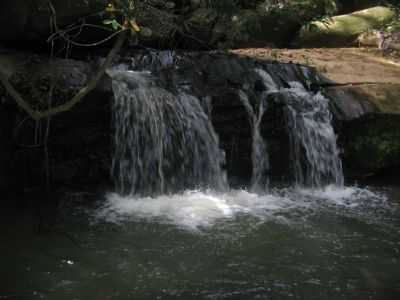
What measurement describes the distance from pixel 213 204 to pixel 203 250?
1.48 m

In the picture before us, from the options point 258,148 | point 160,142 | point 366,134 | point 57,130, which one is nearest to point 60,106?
point 57,130

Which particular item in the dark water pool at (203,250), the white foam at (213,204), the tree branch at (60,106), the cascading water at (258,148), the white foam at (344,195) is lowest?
the dark water pool at (203,250)

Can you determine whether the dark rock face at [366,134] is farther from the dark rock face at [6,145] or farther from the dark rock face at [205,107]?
the dark rock face at [6,145]

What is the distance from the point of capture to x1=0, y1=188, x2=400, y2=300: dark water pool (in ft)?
14.7

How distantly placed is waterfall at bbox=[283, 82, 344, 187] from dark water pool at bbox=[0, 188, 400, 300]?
42.5 inches

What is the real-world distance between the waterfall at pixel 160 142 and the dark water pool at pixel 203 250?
402 mm

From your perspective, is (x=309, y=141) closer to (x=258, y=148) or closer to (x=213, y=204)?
(x=258, y=148)

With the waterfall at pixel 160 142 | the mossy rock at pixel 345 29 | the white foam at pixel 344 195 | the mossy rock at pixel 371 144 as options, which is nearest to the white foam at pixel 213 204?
the white foam at pixel 344 195

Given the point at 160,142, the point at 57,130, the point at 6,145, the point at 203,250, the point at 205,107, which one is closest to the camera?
the point at 203,250

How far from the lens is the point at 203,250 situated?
17.2 feet

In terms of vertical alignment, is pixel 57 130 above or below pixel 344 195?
above

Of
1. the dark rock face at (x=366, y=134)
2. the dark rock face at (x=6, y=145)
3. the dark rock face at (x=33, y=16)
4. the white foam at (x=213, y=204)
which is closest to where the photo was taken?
the white foam at (x=213, y=204)

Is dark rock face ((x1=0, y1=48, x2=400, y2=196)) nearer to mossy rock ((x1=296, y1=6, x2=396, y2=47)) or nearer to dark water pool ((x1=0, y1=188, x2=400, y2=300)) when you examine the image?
dark water pool ((x1=0, y1=188, x2=400, y2=300))

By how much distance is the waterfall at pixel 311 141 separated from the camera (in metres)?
8.07
